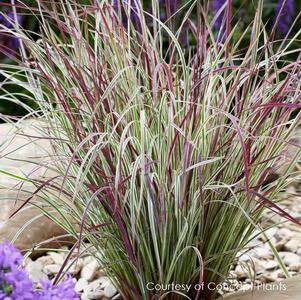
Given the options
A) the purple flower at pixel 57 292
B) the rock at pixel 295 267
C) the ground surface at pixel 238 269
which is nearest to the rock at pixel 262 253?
the ground surface at pixel 238 269

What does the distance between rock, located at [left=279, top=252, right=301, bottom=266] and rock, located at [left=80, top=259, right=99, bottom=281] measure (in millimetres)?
654

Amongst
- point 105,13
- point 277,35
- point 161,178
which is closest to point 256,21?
point 105,13

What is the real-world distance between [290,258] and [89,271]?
700mm

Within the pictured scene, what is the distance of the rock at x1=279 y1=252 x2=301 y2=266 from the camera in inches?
93.2

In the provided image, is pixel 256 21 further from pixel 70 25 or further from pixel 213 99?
pixel 70 25

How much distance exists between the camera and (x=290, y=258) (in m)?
2.40

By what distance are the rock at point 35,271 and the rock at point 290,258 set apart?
32.3 inches

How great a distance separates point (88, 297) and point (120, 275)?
36 centimetres

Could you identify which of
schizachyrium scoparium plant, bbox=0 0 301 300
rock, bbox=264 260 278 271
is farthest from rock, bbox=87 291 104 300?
rock, bbox=264 260 278 271

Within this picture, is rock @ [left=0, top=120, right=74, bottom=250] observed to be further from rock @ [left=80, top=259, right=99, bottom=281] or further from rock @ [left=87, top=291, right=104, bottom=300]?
rock @ [left=87, top=291, right=104, bottom=300]

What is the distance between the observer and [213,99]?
5.76 feet

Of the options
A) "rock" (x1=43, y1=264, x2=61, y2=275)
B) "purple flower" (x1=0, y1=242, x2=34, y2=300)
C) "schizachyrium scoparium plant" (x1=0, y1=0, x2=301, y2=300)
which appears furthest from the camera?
"rock" (x1=43, y1=264, x2=61, y2=275)

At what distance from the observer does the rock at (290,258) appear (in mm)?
2367

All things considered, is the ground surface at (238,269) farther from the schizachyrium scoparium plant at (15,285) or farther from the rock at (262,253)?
the schizachyrium scoparium plant at (15,285)
